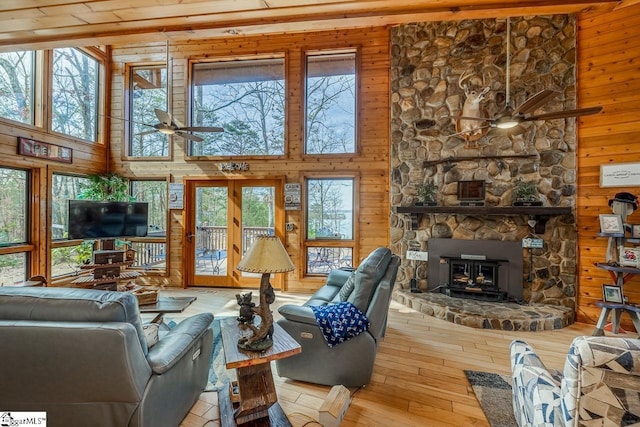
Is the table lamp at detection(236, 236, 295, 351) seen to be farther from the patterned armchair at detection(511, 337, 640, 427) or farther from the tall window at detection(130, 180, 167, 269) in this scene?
the tall window at detection(130, 180, 167, 269)

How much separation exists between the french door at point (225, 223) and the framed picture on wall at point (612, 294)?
15.2ft

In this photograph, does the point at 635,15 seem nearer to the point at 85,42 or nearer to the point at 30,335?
the point at 85,42

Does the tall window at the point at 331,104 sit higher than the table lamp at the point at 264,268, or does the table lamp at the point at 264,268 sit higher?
the tall window at the point at 331,104

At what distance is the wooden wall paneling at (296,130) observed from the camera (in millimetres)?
4914

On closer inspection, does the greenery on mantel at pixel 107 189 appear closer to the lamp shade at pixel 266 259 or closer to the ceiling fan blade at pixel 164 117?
the ceiling fan blade at pixel 164 117

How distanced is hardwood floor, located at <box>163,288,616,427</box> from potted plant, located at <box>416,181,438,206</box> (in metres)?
1.68

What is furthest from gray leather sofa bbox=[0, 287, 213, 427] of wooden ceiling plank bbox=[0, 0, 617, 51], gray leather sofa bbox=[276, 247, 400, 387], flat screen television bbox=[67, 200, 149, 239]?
flat screen television bbox=[67, 200, 149, 239]

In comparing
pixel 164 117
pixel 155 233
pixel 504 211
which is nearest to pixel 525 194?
pixel 504 211

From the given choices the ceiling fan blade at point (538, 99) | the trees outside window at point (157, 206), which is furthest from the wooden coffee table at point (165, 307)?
the ceiling fan blade at point (538, 99)

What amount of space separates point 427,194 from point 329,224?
1758 mm

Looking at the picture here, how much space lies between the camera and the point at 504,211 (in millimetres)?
3945

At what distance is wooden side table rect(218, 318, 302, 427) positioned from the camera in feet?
5.67

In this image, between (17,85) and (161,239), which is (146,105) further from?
(161,239)

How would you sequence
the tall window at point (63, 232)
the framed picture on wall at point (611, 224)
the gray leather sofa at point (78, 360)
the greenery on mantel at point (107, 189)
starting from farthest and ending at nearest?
the greenery on mantel at point (107, 189) → the tall window at point (63, 232) → the framed picture on wall at point (611, 224) → the gray leather sofa at point (78, 360)
